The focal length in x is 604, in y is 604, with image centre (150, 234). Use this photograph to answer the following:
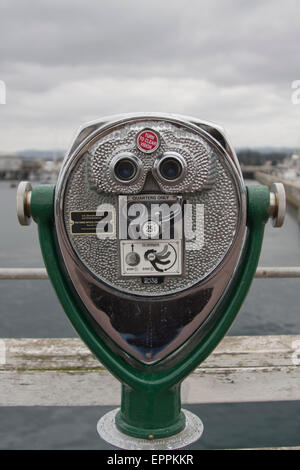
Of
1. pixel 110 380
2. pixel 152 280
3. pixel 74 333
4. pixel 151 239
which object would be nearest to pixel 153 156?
pixel 151 239

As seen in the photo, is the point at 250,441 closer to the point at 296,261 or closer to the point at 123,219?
the point at 123,219

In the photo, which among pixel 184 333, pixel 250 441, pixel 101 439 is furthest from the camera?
pixel 250 441

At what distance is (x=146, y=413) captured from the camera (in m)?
1.68

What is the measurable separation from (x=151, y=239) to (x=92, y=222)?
16 centimetres

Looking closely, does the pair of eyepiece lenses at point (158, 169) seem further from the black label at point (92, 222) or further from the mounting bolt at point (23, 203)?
the mounting bolt at point (23, 203)

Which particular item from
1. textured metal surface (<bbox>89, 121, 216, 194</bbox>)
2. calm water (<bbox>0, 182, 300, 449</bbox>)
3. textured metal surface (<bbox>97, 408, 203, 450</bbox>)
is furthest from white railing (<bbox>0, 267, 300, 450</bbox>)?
textured metal surface (<bbox>89, 121, 216, 194</bbox>)

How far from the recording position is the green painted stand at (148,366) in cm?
160

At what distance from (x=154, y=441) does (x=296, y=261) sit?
15.8 meters

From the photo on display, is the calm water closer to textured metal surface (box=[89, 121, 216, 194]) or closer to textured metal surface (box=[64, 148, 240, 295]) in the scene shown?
textured metal surface (box=[64, 148, 240, 295])

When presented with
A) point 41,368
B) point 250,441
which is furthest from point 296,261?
point 41,368

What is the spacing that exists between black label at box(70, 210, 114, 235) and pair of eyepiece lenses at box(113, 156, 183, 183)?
101mm

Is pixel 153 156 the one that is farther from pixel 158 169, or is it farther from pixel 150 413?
pixel 150 413

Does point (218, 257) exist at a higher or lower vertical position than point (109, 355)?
higher

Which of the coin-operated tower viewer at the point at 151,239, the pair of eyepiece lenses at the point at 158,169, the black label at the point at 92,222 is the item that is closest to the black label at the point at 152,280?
the coin-operated tower viewer at the point at 151,239
